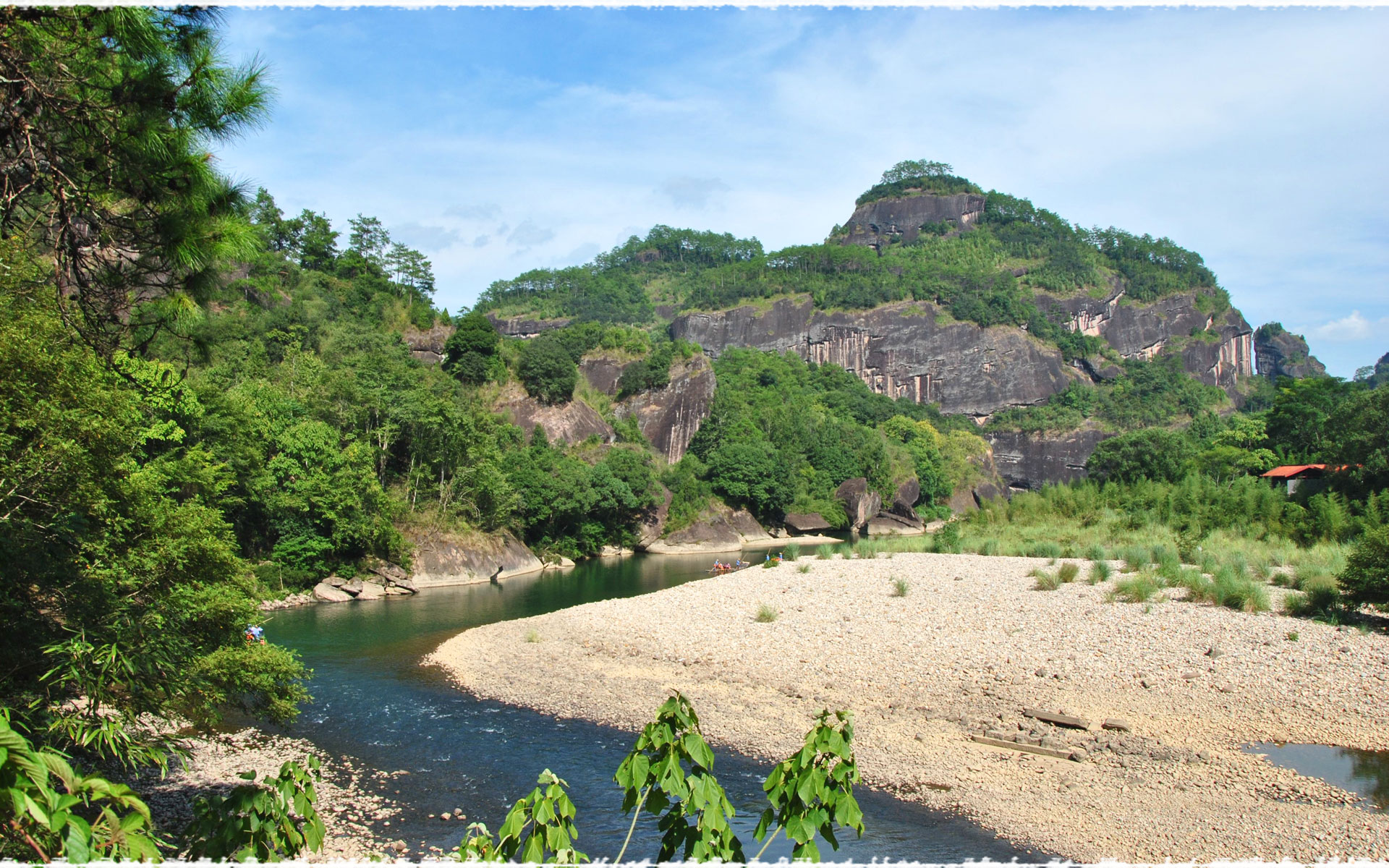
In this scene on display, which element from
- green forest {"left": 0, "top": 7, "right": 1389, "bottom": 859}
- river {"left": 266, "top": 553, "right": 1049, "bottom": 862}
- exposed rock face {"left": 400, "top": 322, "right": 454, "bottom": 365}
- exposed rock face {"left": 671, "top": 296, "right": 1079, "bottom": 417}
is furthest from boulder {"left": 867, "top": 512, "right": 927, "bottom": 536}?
exposed rock face {"left": 671, "top": 296, "right": 1079, "bottom": 417}

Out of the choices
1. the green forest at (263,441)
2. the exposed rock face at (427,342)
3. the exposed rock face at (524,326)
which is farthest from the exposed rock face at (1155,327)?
the exposed rock face at (427,342)

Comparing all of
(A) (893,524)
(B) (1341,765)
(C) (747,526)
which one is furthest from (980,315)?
(B) (1341,765)

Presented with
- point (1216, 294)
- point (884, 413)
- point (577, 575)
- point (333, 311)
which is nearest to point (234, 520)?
point (577, 575)

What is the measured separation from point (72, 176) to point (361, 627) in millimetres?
21790

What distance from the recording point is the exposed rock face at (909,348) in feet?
388

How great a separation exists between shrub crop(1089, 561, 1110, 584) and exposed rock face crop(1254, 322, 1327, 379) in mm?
151472

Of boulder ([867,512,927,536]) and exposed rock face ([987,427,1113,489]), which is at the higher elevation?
exposed rock face ([987,427,1113,489])

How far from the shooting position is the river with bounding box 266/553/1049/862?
10.5 metres

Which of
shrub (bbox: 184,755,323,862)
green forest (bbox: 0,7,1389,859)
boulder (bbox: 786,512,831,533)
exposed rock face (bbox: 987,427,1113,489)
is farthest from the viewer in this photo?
exposed rock face (bbox: 987,427,1113,489)

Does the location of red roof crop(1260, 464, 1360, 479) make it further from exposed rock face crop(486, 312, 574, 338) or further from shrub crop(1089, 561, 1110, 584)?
exposed rock face crop(486, 312, 574, 338)

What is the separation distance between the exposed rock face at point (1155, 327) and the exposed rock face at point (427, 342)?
10898cm

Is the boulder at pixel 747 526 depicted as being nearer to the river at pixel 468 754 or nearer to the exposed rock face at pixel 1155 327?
the river at pixel 468 754

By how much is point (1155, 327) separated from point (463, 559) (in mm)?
131333

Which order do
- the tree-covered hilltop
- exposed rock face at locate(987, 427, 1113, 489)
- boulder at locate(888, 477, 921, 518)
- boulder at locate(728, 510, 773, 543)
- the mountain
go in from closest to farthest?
1. boulder at locate(728, 510, 773, 543)
2. boulder at locate(888, 477, 921, 518)
3. exposed rock face at locate(987, 427, 1113, 489)
4. the mountain
5. the tree-covered hilltop
